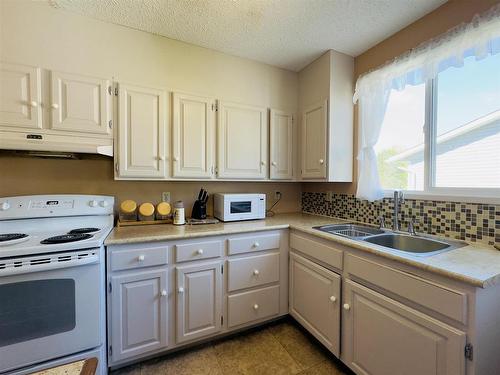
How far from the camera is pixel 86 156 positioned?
181 centimetres

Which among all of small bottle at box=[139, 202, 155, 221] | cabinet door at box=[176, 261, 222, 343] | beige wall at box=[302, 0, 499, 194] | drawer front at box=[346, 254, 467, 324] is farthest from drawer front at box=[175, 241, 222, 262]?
beige wall at box=[302, 0, 499, 194]

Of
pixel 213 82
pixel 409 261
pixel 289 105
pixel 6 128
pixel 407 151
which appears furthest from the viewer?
pixel 289 105

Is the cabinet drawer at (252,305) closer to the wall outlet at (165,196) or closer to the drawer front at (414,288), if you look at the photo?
the drawer front at (414,288)

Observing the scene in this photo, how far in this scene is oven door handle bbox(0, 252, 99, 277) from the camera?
3.69 feet

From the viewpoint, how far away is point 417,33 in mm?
1687

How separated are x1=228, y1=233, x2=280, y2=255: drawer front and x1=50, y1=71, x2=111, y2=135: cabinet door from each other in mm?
1264

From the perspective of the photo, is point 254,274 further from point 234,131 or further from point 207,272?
point 234,131

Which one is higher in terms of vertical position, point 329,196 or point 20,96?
point 20,96

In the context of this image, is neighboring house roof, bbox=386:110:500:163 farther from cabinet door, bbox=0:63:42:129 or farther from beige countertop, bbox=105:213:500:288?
cabinet door, bbox=0:63:42:129

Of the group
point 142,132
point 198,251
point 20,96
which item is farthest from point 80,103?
point 198,251

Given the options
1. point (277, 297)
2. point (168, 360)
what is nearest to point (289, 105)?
point (277, 297)

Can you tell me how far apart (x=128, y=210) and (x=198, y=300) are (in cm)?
91

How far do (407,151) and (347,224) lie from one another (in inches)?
29.6

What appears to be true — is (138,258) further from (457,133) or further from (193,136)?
(457,133)
